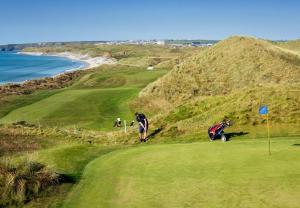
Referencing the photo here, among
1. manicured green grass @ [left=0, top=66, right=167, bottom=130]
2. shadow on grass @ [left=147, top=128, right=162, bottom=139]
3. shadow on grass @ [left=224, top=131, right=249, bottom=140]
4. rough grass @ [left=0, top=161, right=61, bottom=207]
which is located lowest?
manicured green grass @ [left=0, top=66, right=167, bottom=130]

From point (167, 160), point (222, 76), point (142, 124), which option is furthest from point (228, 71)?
point (167, 160)

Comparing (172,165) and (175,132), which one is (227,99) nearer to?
(175,132)

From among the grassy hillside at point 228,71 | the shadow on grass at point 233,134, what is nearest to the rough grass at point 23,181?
the shadow on grass at point 233,134

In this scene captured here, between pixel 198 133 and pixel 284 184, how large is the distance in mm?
12984

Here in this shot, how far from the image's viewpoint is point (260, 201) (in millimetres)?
11078

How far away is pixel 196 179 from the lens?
13344 mm

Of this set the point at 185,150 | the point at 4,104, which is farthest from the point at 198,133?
the point at 4,104

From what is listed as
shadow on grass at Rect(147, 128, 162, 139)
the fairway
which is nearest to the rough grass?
the fairway

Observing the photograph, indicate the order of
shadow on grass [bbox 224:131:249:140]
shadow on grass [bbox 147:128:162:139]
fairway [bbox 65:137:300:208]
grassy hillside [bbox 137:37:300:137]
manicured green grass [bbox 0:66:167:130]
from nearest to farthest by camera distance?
1. fairway [bbox 65:137:300:208]
2. shadow on grass [bbox 224:131:249:140]
3. shadow on grass [bbox 147:128:162:139]
4. grassy hillside [bbox 137:37:300:137]
5. manicured green grass [bbox 0:66:167:130]

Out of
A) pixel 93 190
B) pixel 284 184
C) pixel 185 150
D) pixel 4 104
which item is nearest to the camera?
pixel 284 184

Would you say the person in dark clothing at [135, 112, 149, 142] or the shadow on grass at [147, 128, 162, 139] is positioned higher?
the person in dark clothing at [135, 112, 149, 142]

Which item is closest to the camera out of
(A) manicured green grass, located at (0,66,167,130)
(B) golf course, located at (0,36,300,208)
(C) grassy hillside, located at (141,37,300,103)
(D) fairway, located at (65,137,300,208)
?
(D) fairway, located at (65,137,300,208)

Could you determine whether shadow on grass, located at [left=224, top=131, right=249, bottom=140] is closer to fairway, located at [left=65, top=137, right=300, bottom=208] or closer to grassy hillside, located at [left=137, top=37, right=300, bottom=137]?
fairway, located at [left=65, top=137, right=300, bottom=208]

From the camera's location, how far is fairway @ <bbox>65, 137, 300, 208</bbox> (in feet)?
37.9
